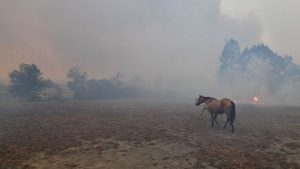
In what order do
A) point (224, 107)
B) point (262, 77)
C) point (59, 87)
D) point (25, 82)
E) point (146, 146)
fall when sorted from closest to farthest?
point (146, 146)
point (224, 107)
point (25, 82)
point (59, 87)
point (262, 77)

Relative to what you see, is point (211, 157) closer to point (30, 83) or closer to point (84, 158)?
point (84, 158)

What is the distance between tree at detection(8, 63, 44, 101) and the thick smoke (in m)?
58.2

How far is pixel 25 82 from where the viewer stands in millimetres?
69562

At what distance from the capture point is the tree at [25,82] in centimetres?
6925

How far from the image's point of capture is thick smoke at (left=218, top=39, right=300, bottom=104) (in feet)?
292

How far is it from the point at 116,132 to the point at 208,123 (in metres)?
10.0

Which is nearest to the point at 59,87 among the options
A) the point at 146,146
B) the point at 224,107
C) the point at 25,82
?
the point at 25,82

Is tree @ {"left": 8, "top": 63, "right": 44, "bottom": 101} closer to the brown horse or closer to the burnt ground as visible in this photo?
the burnt ground

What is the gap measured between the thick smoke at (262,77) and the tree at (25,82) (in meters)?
58.2

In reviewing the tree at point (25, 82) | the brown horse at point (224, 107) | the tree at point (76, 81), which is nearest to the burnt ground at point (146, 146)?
the brown horse at point (224, 107)

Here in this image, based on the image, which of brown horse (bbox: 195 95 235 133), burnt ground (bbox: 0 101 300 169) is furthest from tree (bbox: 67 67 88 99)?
brown horse (bbox: 195 95 235 133)

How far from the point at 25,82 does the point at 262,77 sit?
67696 millimetres

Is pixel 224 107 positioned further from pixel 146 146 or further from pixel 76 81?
pixel 76 81

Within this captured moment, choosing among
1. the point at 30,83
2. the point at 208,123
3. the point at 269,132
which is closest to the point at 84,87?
the point at 30,83
